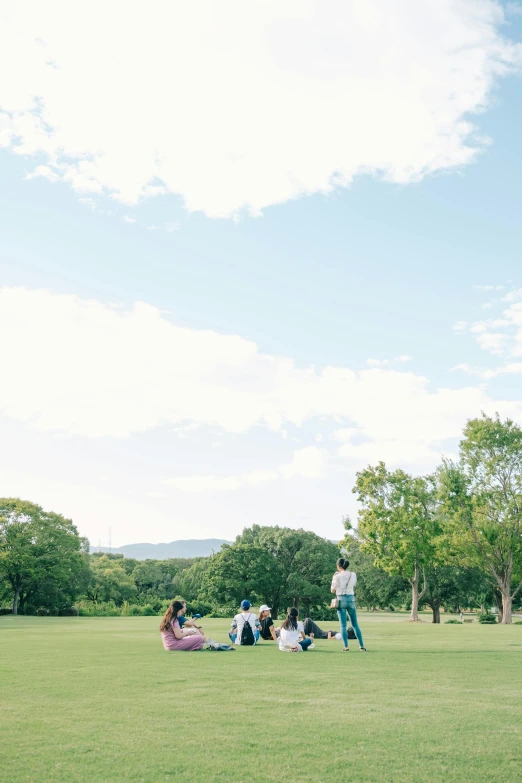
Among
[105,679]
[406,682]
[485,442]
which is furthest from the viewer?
[485,442]

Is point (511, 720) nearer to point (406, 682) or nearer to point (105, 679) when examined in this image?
point (406, 682)

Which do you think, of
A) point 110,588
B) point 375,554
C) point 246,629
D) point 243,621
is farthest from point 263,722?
point 110,588

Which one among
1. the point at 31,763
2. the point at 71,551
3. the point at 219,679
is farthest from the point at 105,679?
the point at 71,551

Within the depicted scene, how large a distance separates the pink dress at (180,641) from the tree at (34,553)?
180 ft

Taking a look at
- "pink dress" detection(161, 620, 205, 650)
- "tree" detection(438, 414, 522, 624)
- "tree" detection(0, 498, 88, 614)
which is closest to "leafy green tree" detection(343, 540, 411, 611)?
"tree" detection(438, 414, 522, 624)

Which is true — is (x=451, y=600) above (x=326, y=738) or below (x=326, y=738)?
below

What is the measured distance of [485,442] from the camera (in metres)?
54.5

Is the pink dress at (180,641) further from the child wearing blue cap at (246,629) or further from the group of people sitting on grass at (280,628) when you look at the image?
the child wearing blue cap at (246,629)

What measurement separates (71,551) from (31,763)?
7106cm

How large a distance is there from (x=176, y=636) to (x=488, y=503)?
Answer: 4004cm

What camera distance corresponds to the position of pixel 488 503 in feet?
176

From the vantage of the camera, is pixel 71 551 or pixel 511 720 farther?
pixel 71 551

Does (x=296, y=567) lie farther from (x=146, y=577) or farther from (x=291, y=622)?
(x=291, y=622)

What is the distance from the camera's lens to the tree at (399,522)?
57344mm
